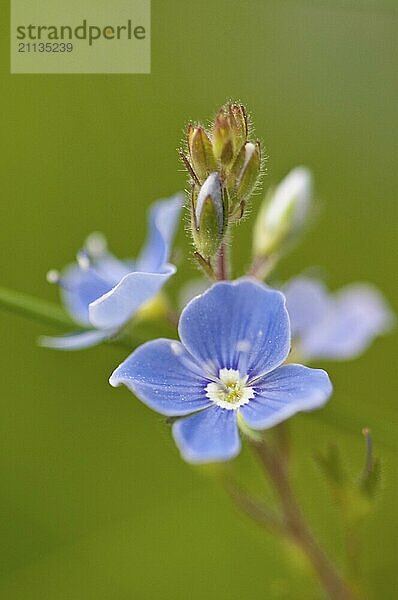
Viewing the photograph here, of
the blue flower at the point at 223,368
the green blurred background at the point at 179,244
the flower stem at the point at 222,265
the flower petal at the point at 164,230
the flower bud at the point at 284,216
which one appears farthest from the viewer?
the green blurred background at the point at 179,244

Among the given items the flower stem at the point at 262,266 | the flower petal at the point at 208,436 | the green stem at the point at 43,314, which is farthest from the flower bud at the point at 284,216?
the flower petal at the point at 208,436

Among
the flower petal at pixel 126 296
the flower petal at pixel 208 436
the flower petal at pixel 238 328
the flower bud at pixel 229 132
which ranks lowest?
the flower petal at pixel 208 436

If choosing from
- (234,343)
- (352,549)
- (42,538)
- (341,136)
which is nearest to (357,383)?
(341,136)

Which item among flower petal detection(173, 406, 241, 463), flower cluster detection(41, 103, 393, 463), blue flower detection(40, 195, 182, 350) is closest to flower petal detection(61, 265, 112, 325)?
blue flower detection(40, 195, 182, 350)

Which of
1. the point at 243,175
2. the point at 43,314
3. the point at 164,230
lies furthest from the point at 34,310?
the point at 243,175

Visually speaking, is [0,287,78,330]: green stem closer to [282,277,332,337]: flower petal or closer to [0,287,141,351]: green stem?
[0,287,141,351]: green stem

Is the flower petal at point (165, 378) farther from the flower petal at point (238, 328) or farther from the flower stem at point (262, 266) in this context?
the flower stem at point (262, 266)
